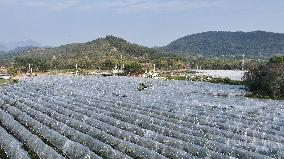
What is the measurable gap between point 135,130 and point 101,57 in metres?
87.5

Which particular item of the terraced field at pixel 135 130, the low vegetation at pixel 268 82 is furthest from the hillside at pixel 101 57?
the terraced field at pixel 135 130

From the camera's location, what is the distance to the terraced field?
57.4 ft

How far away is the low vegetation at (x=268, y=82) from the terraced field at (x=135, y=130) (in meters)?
11.6

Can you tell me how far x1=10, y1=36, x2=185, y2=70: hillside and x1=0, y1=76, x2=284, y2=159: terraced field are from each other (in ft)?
162

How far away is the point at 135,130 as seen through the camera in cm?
2161

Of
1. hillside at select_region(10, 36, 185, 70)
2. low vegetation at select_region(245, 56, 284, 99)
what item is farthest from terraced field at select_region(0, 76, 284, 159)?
Answer: hillside at select_region(10, 36, 185, 70)

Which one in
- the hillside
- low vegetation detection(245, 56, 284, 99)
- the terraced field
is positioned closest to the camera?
the terraced field

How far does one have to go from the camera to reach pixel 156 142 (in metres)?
18.3

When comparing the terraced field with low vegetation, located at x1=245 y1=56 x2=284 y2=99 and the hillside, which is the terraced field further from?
the hillside

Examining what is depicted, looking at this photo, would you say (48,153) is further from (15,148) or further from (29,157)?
(15,148)

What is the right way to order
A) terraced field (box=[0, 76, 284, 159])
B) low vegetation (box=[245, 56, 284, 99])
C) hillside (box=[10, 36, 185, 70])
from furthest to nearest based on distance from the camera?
hillside (box=[10, 36, 185, 70])
low vegetation (box=[245, 56, 284, 99])
terraced field (box=[0, 76, 284, 159])

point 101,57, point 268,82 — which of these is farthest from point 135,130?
point 101,57

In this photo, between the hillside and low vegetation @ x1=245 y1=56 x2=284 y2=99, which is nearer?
low vegetation @ x1=245 y1=56 x2=284 y2=99

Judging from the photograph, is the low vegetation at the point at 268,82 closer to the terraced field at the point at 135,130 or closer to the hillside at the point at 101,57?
the terraced field at the point at 135,130
